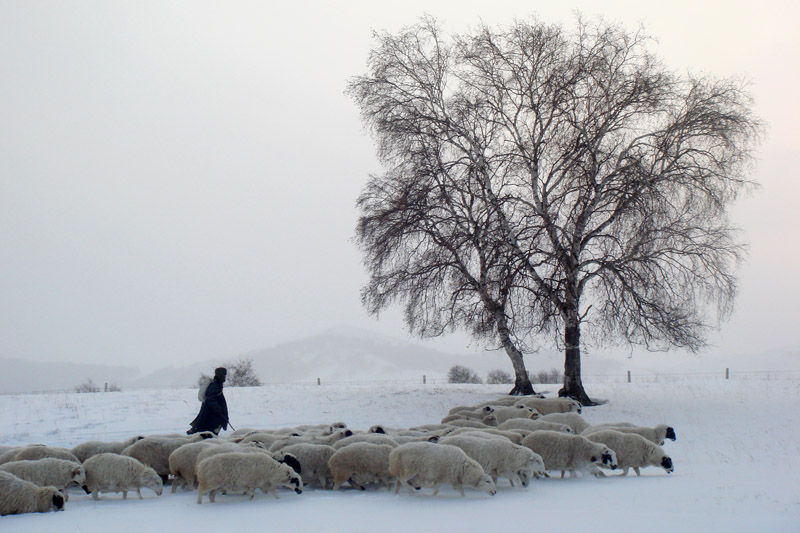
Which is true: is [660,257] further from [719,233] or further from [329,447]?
[329,447]

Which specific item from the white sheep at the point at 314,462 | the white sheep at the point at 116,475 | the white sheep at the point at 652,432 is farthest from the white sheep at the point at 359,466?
the white sheep at the point at 652,432

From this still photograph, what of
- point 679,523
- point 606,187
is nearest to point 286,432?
point 679,523

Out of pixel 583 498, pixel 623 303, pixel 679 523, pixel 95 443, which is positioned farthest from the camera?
pixel 623 303

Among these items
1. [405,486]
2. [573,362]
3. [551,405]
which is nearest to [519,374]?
[573,362]

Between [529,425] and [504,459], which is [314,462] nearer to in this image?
[504,459]

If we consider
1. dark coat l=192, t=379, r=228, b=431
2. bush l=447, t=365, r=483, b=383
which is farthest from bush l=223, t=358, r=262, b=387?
dark coat l=192, t=379, r=228, b=431

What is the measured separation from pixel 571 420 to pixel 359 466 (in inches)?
248

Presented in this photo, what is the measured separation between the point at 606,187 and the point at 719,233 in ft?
12.0

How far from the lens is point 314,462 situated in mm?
10602

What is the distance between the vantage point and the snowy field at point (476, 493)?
779cm

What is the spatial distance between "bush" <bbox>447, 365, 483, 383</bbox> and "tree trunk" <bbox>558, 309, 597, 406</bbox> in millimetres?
19554

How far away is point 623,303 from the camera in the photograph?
2131 cm

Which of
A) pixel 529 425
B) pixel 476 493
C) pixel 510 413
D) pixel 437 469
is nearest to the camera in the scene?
pixel 437 469

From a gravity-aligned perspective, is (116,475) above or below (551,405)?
below
